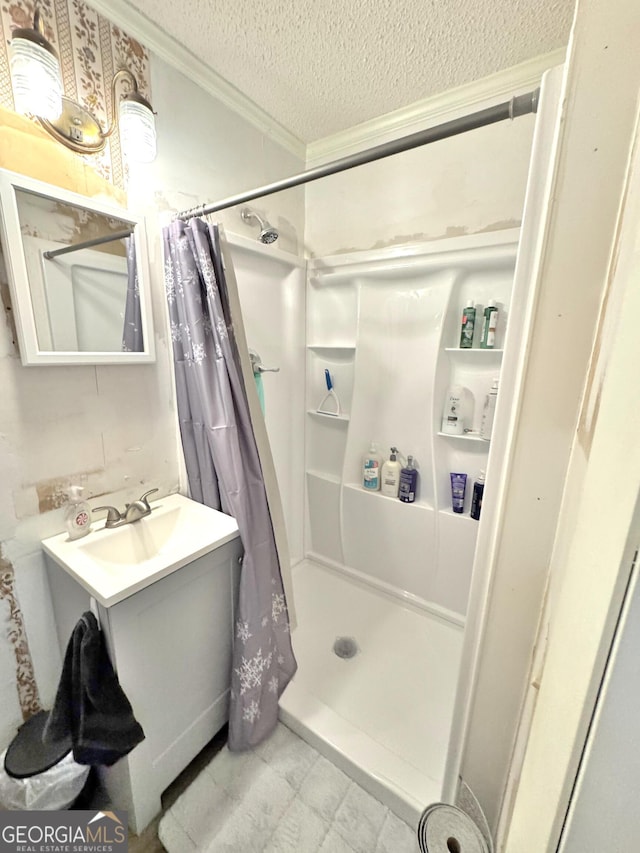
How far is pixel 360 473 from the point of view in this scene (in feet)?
6.60

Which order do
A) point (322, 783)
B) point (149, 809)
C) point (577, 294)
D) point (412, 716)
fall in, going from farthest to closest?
1. point (412, 716)
2. point (322, 783)
3. point (149, 809)
4. point (577, 294)

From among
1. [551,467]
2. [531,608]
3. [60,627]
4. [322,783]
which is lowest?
[322,783]

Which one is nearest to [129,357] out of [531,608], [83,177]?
[83,177]

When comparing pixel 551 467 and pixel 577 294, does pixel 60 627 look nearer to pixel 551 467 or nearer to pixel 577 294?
pixel 551 467

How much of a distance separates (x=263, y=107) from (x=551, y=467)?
1866 mm

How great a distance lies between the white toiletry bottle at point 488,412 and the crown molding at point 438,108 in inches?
45.5

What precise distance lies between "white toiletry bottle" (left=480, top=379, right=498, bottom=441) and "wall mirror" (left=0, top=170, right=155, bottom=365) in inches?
57.5

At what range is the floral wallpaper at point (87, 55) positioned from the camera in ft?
2.86

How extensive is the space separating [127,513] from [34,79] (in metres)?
1.22

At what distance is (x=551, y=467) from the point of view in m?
0.64

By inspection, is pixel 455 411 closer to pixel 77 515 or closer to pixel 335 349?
pixel 335 349

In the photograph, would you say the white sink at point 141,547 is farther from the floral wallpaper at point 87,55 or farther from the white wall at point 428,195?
the white wall at point 428,195

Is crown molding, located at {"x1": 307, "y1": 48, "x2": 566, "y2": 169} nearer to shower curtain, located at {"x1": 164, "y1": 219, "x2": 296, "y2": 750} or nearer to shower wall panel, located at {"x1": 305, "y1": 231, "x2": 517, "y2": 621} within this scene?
shower wall panel, located at {"x1": 305, "y1": 231, "x2": 517, "y2": 621}

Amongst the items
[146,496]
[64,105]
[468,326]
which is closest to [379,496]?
[468,326]
